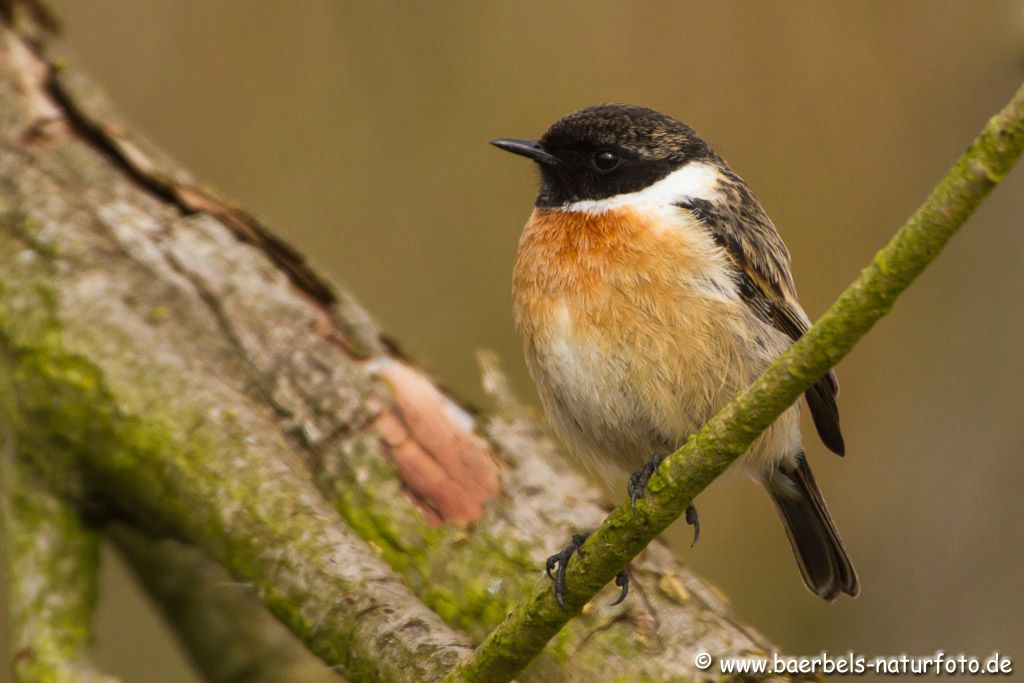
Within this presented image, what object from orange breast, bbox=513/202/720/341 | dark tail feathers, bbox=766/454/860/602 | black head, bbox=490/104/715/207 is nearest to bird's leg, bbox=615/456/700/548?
orange breast, bbox=513/202/720/341

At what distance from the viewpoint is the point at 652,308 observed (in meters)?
3.96

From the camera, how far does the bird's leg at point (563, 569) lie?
2848mm

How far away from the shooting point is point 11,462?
4.77 metres

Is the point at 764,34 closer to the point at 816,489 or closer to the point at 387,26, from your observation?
the point at 387,26

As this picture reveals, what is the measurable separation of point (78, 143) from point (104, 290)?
3.54 ft

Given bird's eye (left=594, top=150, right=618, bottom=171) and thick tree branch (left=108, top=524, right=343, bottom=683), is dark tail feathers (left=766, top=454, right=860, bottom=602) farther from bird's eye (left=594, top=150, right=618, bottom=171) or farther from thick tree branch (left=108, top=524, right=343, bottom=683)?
thick tree branch (left=108, top=524, right=343, bottom=683)

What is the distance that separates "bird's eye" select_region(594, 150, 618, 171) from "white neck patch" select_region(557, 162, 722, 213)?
15 cm

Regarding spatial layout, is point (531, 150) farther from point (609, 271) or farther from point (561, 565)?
point (561, 565)

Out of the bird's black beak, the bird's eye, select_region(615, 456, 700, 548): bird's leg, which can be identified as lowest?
select_region(615, 456, 700, 548): bird's leg

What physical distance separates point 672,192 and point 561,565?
181cm

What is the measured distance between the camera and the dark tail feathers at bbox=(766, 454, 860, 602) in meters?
4.77

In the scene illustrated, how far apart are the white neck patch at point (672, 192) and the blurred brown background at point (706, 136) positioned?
268cm

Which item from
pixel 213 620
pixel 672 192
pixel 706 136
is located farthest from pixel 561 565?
pixel 706 136

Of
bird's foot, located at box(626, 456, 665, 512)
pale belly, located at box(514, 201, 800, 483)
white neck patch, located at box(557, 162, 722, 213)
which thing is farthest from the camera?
white neck patch, located at box(557, 162, 722, 213)
